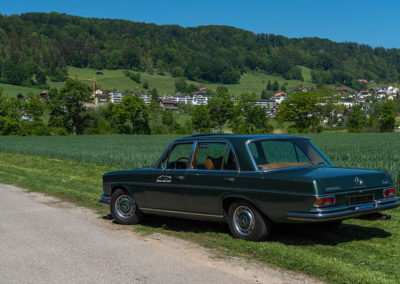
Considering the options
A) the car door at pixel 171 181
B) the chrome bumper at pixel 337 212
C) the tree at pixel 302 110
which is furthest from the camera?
the tree at pixel 302 110

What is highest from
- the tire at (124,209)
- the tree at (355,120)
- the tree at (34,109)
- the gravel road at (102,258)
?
the tree at (34,109)

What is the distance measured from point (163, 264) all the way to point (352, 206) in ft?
8.40

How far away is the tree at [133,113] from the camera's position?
9700cm

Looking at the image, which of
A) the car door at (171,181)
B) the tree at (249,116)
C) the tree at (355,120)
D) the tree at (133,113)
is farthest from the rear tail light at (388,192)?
the tree at (355,120)

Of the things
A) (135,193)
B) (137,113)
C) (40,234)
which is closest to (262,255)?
(135,193)

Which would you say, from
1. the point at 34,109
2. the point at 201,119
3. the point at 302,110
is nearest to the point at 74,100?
the point at 34,109

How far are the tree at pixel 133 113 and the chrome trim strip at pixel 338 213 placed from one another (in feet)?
303

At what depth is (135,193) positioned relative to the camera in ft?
26.4

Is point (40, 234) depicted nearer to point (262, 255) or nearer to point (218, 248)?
point (218, 248)

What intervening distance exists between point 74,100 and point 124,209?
3683 inches

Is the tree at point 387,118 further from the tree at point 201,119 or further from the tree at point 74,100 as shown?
the tree at point 74,100

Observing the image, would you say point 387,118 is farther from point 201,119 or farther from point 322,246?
point 322,246

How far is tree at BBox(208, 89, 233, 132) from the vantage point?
105812 millimetres

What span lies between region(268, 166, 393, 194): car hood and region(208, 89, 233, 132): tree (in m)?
99.4
